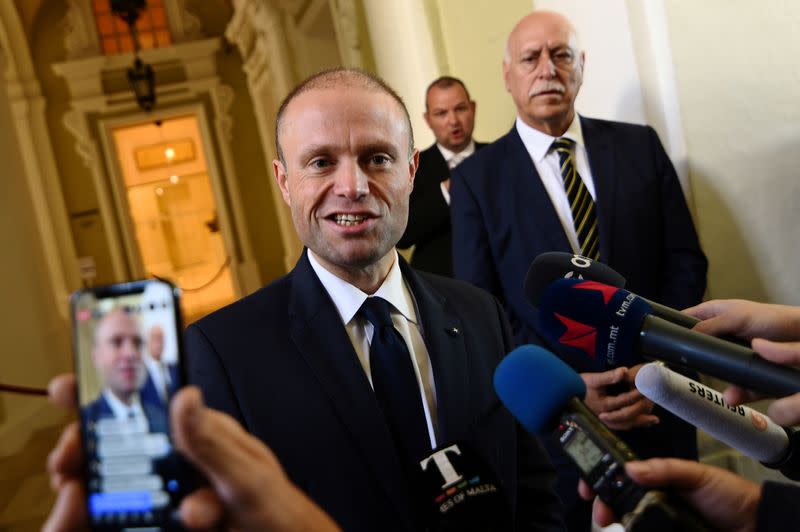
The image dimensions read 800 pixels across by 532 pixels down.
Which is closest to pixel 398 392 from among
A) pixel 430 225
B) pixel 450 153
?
pixel 430 225

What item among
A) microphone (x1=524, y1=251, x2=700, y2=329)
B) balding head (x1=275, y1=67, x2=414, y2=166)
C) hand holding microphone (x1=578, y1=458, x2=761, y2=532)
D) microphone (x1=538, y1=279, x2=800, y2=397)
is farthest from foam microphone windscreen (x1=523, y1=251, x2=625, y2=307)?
hand holding microphone (x1=578, y1=458, x2=761, y2=532)

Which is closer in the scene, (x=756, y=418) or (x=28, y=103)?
(x=756, y=418)

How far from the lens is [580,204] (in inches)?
87.0

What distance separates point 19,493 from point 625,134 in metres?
4.53

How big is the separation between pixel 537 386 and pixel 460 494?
0.54ft

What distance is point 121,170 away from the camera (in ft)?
41.8

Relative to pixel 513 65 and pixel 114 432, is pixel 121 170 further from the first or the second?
pixel 114 432

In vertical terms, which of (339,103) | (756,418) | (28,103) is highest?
(28,103)

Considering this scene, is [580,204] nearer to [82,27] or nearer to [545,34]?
[545,34]

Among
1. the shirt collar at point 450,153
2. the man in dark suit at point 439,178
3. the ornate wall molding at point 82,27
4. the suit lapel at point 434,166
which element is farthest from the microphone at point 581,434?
the ornate wall molding at point 82,27

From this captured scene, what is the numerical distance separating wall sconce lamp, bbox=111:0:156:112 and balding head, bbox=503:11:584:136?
8.36m

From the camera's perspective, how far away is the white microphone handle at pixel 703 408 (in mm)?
1004

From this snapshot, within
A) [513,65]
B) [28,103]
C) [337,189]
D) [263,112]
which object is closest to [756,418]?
[337,189]

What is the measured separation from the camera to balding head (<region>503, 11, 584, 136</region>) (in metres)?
2.25
